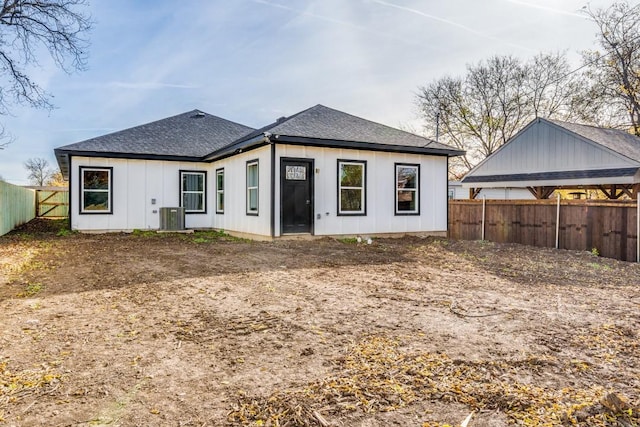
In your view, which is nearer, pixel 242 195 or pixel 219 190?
pixel 242 195

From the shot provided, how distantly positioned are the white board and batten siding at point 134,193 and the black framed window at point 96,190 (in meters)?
0.10

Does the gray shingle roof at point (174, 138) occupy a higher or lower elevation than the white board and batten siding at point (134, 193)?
higher

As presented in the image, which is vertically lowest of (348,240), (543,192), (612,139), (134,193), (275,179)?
(348,240)

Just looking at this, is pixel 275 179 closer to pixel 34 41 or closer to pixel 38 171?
pixel 34 41

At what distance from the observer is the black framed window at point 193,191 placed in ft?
46.2

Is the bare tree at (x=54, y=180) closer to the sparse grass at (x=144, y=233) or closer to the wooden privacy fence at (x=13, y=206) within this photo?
the wooden privacy fence at (x=13, y=206)

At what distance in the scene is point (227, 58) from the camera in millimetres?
14055

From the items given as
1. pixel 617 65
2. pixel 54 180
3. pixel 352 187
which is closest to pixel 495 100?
pixel 617 65

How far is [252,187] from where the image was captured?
36.2 feet

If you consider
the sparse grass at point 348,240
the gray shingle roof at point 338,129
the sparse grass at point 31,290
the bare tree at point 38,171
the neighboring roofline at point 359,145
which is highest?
the bare tree at point 38,171

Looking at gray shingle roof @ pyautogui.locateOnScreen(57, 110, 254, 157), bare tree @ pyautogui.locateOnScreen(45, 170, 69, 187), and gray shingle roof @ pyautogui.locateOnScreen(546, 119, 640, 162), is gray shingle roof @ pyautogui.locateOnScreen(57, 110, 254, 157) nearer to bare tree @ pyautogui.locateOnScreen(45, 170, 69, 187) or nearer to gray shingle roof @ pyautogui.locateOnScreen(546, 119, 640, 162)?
gray shingle roof @ pyautogui.locateOnScreen(546, 119, 640, 162)

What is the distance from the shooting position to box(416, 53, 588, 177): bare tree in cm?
2355

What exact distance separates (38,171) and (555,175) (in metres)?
46.3

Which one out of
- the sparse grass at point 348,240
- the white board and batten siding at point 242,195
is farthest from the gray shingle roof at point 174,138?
the sparse grass at point 348,240
